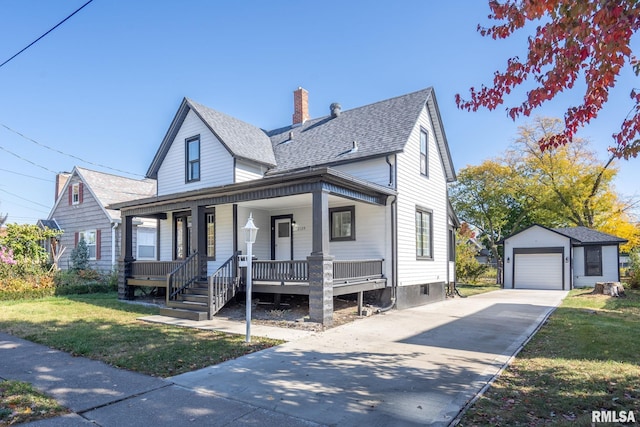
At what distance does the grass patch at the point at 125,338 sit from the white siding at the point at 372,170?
690 cm

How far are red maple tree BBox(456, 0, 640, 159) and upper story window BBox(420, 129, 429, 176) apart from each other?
9397 millimetres

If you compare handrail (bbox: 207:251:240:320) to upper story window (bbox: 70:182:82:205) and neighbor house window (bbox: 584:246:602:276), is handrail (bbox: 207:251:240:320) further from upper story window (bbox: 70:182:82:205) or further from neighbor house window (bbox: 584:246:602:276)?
neighbor house window (bbox: 584:246:602:276)

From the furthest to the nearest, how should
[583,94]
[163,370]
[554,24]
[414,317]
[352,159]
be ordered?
[352,159] < [414,317] < [163,370] < [583,94] < [554,24]

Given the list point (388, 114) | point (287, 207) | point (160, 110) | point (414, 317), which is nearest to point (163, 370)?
point (414, 317)

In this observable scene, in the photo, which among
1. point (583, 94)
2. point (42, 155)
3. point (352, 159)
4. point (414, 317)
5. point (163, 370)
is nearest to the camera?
point (583, 94)

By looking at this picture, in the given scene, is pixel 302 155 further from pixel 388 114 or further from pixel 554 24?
pixel 554 24

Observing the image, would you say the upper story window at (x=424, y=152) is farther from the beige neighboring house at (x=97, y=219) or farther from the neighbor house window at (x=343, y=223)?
the beige neighboring house at (x=97, y=219)

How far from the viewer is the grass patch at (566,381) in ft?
13.6

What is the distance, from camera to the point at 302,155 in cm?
1526

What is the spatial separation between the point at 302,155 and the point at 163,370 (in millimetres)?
10647

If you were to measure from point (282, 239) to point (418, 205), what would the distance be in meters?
5.17

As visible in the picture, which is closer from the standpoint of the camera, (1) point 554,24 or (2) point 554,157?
(1) point 554,24

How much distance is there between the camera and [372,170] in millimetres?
13086

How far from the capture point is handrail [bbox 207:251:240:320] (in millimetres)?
10469
